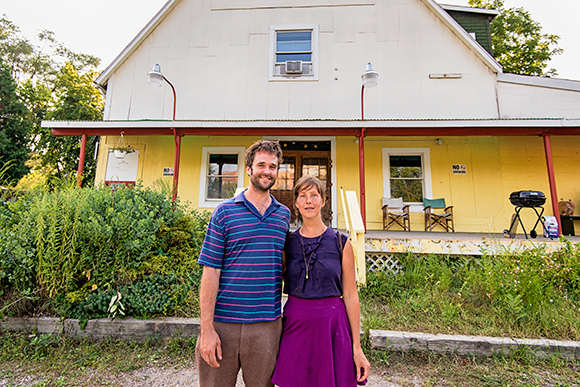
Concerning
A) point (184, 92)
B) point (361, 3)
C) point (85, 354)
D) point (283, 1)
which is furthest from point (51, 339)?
point (361, 3)

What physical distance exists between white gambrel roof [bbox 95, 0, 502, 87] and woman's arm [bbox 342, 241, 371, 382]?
8537 mm

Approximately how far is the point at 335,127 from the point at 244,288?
518 centimetres

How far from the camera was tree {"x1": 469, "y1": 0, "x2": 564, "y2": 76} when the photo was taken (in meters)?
15.4

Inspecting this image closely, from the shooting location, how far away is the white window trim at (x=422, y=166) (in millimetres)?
7199

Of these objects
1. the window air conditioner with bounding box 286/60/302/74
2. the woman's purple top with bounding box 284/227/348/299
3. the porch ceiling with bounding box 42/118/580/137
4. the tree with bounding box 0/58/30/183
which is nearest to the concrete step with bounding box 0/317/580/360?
the woman's purple top with bounding box 284/227/348/299

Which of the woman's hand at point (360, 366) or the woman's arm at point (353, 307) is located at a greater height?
the woman's arm at point (353, 307)

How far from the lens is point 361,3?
25.9 feet

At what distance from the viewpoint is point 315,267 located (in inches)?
64.6

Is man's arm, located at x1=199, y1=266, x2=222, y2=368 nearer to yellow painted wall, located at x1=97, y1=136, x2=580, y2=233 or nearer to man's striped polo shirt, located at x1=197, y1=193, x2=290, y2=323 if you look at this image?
man's striped polo shirt, located at x1=197, y1=193, x2=290, y2=323

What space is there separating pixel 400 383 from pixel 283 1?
367 inches

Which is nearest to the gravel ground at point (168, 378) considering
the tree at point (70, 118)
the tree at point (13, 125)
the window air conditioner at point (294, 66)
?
the window air conditioner at point (294, 66)

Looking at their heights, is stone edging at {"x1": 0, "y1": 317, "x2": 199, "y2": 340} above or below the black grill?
below

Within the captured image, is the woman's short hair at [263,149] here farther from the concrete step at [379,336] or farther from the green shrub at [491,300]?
the green shrub at [491,300]

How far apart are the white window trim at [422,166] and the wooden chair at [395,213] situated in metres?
0.27
